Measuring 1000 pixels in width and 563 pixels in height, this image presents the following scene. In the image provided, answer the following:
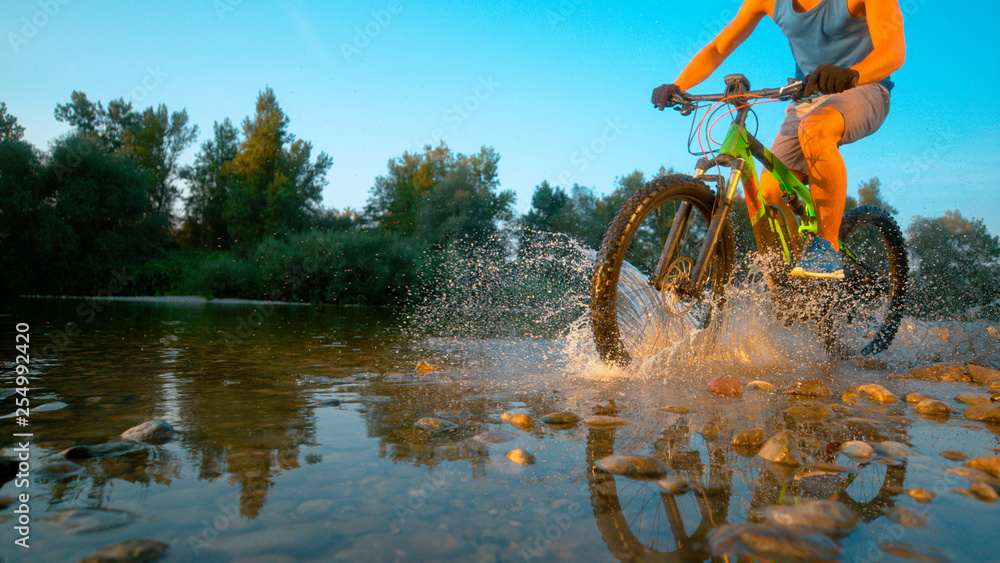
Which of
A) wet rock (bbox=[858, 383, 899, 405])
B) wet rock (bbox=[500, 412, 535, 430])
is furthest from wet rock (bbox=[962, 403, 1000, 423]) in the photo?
wet rock (bbox=[500, 412, 535, 430])

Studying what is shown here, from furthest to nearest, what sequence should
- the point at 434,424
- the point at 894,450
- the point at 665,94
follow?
the point at 665,94 < the point at 434,424 < the point at 894,450

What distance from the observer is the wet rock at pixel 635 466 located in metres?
1.37

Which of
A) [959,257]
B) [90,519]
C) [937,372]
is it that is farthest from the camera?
[959,257]

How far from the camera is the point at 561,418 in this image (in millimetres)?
1962

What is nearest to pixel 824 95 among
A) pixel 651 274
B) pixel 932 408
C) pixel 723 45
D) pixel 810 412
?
pixel 723 45

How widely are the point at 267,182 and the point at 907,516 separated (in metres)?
41.7

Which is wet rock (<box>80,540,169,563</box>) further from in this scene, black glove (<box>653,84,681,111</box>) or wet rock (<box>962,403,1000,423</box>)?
black glove (<box>653,84,681,111</box>)

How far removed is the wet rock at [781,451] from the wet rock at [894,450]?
26 cm

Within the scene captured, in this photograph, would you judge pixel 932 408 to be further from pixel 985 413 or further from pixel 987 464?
pixel 987 464

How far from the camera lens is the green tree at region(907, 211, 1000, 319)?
12.3 metres

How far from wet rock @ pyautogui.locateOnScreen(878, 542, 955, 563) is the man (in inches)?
109

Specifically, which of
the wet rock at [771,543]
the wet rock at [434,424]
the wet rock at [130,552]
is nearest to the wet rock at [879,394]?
the wet rock at [771,543]

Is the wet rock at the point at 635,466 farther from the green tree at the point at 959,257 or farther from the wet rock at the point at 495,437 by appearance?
the green tree at the point at 959,257

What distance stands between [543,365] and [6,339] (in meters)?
4.68
